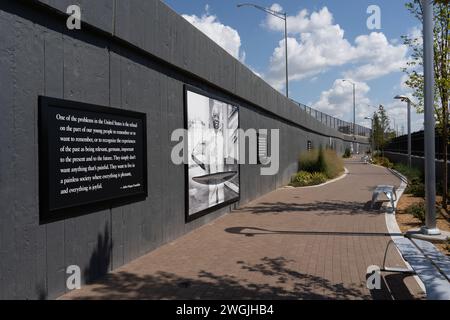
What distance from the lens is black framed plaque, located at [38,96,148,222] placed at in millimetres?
4746

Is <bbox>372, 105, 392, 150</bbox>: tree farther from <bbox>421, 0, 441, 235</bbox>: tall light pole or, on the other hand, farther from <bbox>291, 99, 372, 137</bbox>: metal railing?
<bbox>421, 0, 441, 235</bbox>: tall light pole

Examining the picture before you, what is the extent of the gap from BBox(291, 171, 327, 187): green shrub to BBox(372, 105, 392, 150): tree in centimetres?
3014

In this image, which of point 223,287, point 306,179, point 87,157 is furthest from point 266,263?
point 306,179

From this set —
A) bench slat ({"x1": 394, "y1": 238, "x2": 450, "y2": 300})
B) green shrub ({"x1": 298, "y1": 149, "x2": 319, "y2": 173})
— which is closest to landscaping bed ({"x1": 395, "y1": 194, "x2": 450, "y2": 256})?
bench slat ({"x1": 394, "y1": 238, "x2": 450, "y2": 300})

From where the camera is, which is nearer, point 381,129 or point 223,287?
point 223,287

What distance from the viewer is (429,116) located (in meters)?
8.15

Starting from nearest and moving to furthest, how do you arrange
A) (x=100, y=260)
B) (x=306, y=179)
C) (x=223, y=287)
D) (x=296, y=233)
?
1. (x=223, y=287)
2. (x=100, y=260)
3. (x=296, y=233)
4. (x=306, y=179)

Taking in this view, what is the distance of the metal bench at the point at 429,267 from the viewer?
3775mm

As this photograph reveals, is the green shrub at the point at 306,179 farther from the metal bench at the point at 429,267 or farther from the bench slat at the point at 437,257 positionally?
the bench slat at the point at 437,257

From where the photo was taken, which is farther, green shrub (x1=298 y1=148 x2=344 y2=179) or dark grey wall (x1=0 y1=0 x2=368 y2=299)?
green shrub (x1=298 y1=148 x2=344 y2=179)

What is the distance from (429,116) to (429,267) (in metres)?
4.40

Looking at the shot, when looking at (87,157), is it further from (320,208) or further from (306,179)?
(306,179)

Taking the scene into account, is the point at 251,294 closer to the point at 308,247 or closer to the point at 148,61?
the point at 308,247
